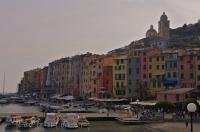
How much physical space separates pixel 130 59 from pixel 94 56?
30408 mm

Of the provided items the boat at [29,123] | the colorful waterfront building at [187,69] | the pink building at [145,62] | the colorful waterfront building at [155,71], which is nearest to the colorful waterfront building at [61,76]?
the pink building at [145,62]

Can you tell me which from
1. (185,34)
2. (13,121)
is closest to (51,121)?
(13,121)

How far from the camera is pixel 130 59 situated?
376ft

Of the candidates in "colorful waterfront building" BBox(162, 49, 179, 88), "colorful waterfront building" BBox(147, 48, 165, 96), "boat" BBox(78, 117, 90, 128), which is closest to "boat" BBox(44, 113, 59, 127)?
"boat" BBox(78, 117, 90, 128)

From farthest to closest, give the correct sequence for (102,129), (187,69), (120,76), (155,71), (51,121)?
1. (120,76)
2. (155,71)
3. (187,69)
4. (51,121)
5. (102,129)

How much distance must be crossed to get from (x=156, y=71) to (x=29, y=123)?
46550 mm

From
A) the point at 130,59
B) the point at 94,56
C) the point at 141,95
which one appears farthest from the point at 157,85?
the point at 94,56

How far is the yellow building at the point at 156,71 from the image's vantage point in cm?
10572

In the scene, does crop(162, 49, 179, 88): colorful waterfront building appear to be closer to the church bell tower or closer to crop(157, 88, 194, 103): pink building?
crop(157, 88, 194, 103): pink building

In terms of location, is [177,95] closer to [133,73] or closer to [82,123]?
[82,123]

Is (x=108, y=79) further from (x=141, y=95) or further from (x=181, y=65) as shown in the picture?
(x=181, y=65)

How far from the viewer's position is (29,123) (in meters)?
68.5

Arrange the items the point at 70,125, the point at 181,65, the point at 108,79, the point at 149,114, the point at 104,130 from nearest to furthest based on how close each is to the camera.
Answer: the point at 104,130 → the point at 70,125 → the point at 149,114 → the point at 181,65 → the point at 108,79

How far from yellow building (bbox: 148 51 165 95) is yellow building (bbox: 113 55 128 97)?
8223 millimetres
